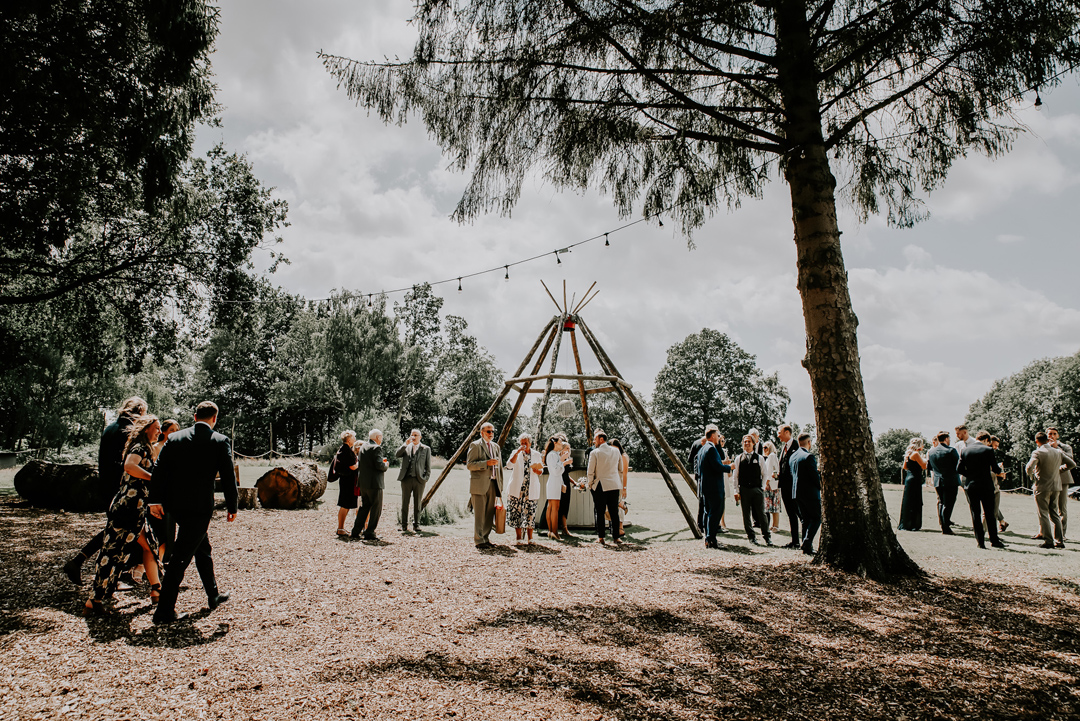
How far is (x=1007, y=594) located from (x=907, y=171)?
5.06 meters

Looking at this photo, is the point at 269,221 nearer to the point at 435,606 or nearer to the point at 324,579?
the point at 324,579

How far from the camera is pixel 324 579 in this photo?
247 inches

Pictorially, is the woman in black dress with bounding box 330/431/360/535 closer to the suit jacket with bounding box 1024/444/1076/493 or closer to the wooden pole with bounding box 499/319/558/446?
the wooden pole with bounding box 499/319/558/446

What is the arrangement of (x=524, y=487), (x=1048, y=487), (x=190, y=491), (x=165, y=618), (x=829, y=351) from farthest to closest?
(x=524, y=487) → (x=1048, y=487) → (x=829, y=351) → (x=190, y=491) → (x=165, y=618)

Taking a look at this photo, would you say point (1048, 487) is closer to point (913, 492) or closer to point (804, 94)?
point (913, 492)

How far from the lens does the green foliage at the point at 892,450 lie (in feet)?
214

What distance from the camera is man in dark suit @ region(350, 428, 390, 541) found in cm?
937

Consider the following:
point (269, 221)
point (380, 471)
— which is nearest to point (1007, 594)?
point (380, 471)

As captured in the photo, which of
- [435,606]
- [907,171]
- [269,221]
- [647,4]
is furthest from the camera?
[269,221]

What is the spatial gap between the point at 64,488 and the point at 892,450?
257 ft

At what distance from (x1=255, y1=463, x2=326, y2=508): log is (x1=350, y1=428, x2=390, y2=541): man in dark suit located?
4.09 metres

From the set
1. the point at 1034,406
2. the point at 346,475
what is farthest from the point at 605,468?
the point at 1034,406

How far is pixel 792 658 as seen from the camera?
3832 millimetres

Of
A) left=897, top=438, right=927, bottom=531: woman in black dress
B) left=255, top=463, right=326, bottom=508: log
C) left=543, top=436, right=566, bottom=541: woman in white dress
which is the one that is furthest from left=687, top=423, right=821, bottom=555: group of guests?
left=255, top=463, right=326, bottom=508: log
